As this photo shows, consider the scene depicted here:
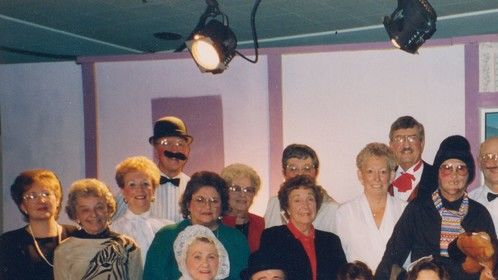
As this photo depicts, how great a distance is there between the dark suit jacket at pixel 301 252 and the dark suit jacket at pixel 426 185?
0.77 metres

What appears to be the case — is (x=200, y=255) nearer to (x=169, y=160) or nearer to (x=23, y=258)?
(x=23, y=258)

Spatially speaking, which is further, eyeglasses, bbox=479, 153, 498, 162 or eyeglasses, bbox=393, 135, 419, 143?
eyeglasses, bbox=393, 135, 419, 143

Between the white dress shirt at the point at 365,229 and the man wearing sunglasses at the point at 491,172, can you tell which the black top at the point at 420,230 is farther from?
the man wearing sunglasses at the point at 491,172

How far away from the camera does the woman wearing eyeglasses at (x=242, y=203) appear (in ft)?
14.1

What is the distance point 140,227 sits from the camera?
162 inches

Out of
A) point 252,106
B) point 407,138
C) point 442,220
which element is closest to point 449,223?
point 442,220

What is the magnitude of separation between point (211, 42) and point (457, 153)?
1683 millimetres

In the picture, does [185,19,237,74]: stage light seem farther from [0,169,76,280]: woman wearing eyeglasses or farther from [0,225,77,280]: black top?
[0,225,77,280]: black top

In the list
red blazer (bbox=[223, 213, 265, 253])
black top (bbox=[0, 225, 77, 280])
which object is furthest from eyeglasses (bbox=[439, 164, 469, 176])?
black top (bbox=[0, 225, 77, 280])

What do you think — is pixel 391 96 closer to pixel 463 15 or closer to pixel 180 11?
pixel 463 15

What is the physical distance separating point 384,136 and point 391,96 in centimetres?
32

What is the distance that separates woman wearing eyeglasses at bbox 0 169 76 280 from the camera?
3617mm

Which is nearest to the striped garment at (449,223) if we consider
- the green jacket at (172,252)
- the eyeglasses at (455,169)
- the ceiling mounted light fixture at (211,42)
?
the eyeglasses at (455,169)

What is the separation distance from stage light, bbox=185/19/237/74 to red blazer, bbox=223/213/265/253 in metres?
0.99
